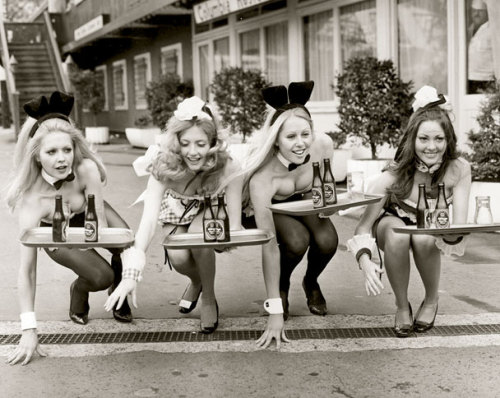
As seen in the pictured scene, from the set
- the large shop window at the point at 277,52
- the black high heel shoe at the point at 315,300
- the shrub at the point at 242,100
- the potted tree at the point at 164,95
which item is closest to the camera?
the black high heel shoe at the point at 315,300

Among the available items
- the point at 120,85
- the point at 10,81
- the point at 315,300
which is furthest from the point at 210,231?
the point at 120,85

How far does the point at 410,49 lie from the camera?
11797mm

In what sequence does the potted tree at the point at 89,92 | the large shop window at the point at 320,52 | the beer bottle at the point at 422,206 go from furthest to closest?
the potted tree at the point at 89,92, the large shop window at the point at 320,52, the beer bottle at the point at 422,206

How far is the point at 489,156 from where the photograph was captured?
25.5ft

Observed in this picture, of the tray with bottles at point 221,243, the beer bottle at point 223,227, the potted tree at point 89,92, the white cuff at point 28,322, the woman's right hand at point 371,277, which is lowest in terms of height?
the white cuff at point 28,322

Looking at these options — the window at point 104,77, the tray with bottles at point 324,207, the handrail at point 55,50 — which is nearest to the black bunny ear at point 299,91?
the tray with bottles at point 324,207

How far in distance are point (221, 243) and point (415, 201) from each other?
1.30m

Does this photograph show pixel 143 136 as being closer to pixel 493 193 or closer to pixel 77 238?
pixel 493 193

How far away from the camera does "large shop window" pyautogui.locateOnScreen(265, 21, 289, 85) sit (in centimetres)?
1576

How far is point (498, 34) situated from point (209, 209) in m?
4.83

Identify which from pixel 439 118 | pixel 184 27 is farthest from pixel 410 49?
pixel 184 27

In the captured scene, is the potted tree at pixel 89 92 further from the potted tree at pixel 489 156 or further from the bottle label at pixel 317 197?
the bottle label at pixel 317 197

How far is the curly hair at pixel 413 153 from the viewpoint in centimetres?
465

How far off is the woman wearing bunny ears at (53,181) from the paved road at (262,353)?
0.40 m
